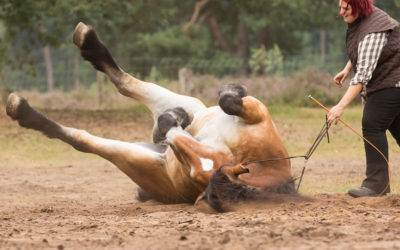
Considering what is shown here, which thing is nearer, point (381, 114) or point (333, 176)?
point (381, 114)

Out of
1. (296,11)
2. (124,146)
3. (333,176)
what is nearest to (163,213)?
(124,146)

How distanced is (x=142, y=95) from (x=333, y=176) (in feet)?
9.21

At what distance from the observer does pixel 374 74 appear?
5.47 metres

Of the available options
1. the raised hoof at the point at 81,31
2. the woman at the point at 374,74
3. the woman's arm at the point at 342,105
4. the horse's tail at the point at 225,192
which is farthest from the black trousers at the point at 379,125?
the raised hoof at the point at 81,31

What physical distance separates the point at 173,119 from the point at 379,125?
5.69 ft

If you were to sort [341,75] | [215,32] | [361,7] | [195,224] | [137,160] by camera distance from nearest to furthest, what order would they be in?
[195,224]
[361,7]
[137,160]
[341,75]
[215,32]

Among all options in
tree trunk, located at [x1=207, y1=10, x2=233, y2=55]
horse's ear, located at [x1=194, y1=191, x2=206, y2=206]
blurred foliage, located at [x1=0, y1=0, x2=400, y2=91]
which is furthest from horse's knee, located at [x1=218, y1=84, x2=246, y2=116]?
tree trunk, located at [x1=207, y1=10, x2=233, y2=55]

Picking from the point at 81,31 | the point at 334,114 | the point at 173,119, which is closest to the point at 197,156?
the point at 173,119

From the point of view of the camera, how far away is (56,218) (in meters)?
5.11

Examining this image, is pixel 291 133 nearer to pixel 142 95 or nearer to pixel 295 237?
pixel 142 95

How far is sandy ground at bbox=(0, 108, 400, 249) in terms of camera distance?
3.61m

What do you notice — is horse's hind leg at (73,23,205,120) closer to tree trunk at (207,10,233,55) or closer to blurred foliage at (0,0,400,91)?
blurred foliage at (0,0,400,91)

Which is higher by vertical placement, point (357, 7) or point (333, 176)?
point (357, 7)

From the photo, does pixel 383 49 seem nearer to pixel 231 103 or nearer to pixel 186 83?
pixel 231 103
